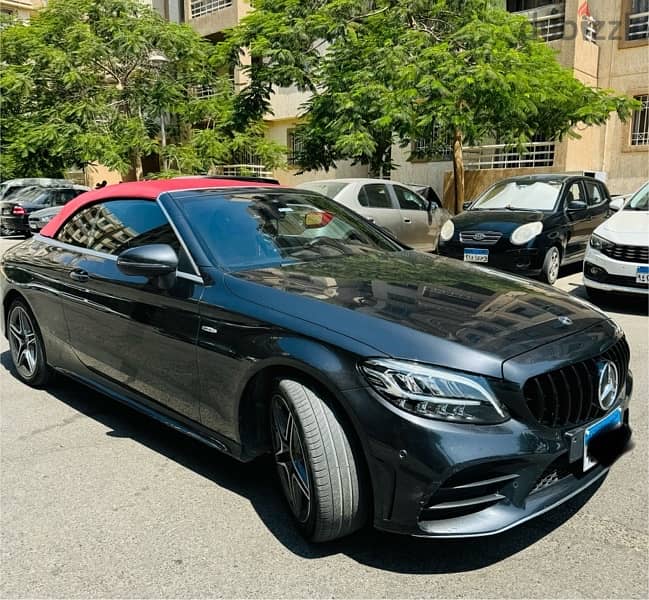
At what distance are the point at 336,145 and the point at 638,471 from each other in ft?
36.1

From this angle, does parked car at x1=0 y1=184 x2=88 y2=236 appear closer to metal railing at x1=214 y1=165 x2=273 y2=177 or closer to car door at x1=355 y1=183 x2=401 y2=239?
metal railing at x1=214 y1=165 x2=273 y2=177

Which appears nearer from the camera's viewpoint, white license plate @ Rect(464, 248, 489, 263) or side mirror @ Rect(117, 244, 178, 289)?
side mirror @ Rect(117, 244, 178, 289)

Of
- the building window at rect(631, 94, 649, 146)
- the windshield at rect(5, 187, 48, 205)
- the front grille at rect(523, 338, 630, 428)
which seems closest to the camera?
the front grille at rect(523, 338, 630, 428)

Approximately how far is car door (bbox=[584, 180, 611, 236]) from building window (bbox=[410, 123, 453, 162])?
3.11 meters

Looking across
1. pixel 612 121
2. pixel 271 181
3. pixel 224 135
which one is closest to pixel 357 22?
pixel 224 135

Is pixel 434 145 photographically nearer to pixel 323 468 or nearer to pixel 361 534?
pixel 361 534

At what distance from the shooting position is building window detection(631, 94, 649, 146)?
57.1 ft

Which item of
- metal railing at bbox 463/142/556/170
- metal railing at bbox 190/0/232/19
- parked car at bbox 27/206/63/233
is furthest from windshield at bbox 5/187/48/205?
metal railing at bbox 463/142/556/170

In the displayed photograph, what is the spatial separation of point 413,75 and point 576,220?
171 inches

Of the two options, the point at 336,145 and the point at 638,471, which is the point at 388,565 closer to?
the point at 638,471

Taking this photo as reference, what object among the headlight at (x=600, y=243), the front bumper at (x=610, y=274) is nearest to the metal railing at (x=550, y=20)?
the headlight at (x=600, y=243)

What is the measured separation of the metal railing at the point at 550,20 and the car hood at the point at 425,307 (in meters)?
16.3

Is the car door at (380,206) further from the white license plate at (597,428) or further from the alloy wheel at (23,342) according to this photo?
the white license plate at (597,428)

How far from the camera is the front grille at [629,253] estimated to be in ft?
23.8
